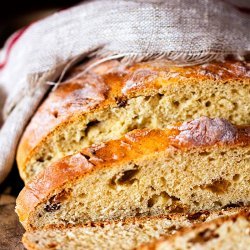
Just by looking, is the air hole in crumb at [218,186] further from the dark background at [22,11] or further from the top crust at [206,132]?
the dark background at [22,11]

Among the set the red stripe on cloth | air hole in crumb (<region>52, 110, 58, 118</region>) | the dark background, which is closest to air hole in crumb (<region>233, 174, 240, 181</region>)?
air hole in crumb (<region>52, 110, 58, 118</region>)

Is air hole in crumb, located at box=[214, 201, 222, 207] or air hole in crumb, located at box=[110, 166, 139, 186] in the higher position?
air hole in crumb, located at box=[110, 166, 139, 186]

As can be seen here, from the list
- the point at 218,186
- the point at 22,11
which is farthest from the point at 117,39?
the point at 22,11

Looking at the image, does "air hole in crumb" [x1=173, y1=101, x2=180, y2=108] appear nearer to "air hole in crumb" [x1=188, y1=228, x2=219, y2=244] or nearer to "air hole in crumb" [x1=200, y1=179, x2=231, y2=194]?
"air hole in crumb" [x1=200, y1=179, x2=231, y2=194]

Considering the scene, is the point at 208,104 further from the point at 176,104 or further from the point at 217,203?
the point at 217,203

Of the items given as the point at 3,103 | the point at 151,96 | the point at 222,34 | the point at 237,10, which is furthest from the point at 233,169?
the point at 3,103
